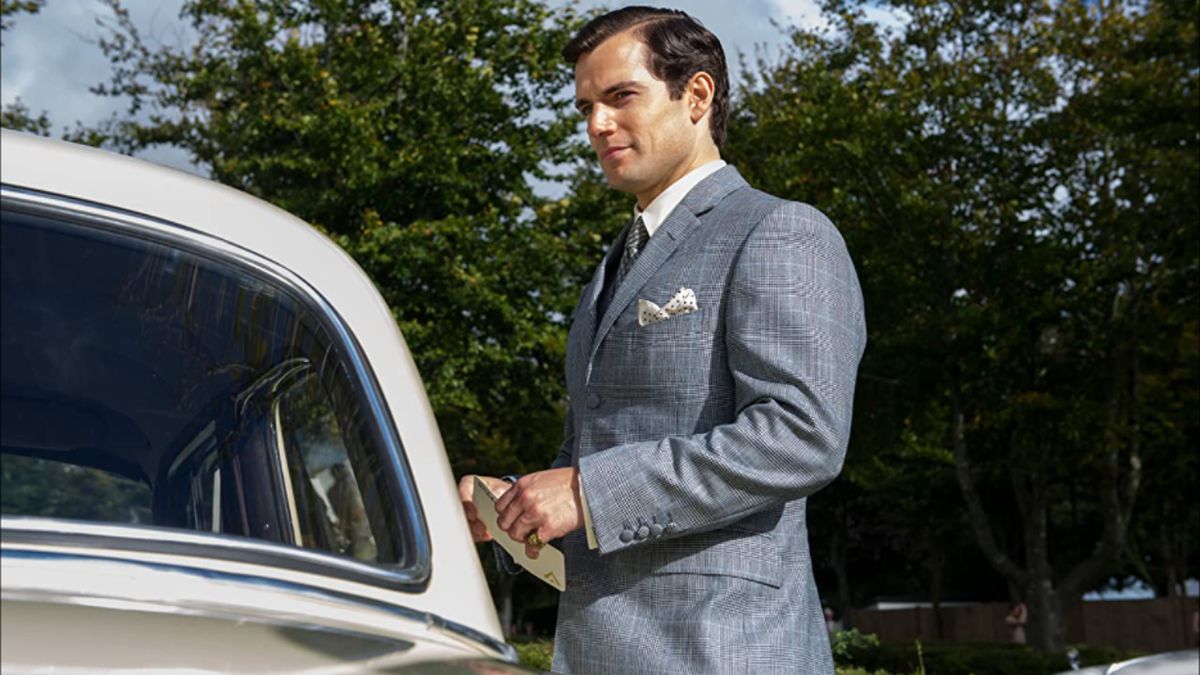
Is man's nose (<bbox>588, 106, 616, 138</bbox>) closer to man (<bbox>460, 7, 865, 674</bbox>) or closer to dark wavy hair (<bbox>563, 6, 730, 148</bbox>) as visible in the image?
man (<bbox>460, 7, 865, 674</bbox>)

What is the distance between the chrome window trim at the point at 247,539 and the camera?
1.39 m

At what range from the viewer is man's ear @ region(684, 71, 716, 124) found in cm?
238

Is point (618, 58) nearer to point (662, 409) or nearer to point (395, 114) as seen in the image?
A: point (662, 409)

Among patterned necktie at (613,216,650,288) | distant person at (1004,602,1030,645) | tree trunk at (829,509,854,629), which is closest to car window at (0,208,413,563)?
patterned necktie at (613,216,650,288)

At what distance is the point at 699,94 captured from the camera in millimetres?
2391

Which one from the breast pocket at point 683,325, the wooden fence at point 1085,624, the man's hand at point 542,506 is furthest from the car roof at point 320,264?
the wooden fence at point 1085,624

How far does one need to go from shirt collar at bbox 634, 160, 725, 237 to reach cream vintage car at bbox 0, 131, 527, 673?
2.38 feet

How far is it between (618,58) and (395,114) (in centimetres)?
2045

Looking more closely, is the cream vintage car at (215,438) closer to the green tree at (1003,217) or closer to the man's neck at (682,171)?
the man's neck at (682,171)

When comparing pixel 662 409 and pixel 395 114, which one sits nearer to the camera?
pixel 662 409

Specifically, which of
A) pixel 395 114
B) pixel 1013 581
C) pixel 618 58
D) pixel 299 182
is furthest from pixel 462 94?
pixel 618 58

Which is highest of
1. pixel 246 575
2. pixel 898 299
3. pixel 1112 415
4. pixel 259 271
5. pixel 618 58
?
pixel 898 299

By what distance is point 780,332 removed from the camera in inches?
77.9

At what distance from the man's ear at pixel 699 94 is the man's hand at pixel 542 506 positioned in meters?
0.73
